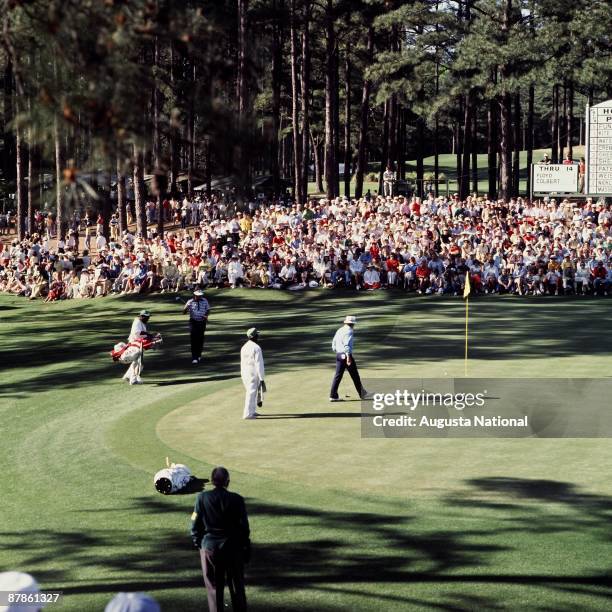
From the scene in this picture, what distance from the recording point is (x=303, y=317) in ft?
117

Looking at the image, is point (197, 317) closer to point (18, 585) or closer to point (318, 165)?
point (18, 585)

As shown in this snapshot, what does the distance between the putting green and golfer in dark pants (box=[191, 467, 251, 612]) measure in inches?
189

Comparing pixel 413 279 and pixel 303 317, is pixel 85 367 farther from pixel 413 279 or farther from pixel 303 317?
pixel 413 279

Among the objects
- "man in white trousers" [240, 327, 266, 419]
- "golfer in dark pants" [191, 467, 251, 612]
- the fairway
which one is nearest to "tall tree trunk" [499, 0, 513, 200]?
the fairway

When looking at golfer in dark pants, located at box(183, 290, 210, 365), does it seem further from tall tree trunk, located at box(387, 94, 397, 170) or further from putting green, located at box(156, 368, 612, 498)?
tall tree trunk, located at box(387, 94, 397, 170)

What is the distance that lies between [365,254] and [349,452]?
23.3 metres

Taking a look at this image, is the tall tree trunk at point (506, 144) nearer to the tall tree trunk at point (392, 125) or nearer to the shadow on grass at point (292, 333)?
the tall tree trunk at point (392, 125)

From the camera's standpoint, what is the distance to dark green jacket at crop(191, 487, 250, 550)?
1057 cm

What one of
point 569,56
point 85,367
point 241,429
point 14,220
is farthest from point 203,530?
point 14,220

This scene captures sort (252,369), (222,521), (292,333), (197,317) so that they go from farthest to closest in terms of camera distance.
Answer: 1. (292,333)
2. (197,317)
3. (252,369)
4. (222,521)

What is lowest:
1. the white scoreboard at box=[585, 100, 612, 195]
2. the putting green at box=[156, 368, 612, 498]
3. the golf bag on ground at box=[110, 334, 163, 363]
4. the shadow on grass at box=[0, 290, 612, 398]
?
the putting green at box=[156, 368, 612, 498]

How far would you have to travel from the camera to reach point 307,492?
1529cm

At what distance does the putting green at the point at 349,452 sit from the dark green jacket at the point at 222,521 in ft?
15.9

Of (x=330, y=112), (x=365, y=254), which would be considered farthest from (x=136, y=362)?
(x=330, y=112)
